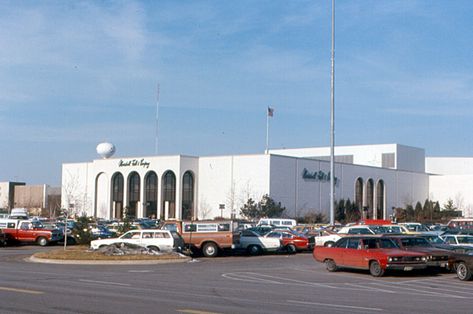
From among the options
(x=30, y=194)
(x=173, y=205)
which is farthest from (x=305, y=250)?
(x=30, y=194)

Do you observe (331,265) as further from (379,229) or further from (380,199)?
(380,199)

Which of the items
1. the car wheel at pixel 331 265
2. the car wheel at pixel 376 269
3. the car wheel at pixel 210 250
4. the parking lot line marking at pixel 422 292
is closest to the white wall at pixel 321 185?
the car wheel at pixel 210 250

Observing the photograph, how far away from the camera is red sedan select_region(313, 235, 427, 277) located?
25.6 metres

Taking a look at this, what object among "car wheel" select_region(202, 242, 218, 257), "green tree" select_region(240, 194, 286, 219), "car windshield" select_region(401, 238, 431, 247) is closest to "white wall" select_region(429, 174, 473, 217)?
"green tree" select_region(240, 194, 286, 219)

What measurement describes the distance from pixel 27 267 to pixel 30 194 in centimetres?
9741

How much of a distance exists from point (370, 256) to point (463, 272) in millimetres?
3470

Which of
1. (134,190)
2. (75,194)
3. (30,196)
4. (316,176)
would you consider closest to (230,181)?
(316,176)

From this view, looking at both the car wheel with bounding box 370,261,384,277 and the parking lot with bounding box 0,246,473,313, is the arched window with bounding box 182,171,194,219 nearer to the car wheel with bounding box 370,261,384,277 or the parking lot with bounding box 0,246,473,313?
the parking lot with bounding box 0,246,473,313

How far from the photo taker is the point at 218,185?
308 ft

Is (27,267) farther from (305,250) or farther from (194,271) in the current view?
(305,250)

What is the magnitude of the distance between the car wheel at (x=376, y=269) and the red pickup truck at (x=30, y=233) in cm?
2853

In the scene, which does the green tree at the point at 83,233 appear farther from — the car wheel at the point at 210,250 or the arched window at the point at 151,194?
the arched window at the point at 151,194

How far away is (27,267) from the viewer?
30078 mm

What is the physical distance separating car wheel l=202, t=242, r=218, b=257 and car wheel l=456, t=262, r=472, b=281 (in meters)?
16.4
